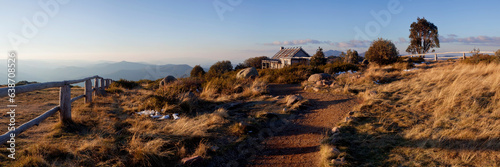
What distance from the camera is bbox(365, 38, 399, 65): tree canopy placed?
18453mm

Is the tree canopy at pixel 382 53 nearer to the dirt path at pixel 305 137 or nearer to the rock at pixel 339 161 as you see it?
the dirt path at pixel 305 137

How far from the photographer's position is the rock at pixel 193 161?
3862 millimetres

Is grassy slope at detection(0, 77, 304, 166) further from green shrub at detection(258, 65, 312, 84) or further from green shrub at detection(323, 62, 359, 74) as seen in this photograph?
green shrub at detection(323, 62, 359, 74)

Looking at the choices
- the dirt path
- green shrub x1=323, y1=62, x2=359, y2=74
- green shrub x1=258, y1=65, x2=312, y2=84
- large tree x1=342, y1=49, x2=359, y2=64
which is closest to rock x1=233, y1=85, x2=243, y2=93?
green shrub x1=258, y1=65, x2=312, y2=84

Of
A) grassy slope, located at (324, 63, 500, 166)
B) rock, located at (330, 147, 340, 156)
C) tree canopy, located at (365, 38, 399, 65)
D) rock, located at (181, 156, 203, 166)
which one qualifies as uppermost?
tree canopy, located at (365, 38, 399, 65)

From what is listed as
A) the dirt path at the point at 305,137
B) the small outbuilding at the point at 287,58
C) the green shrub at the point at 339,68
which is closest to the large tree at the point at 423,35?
the small outbuilding at the point at 287,58

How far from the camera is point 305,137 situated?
17.0 feet

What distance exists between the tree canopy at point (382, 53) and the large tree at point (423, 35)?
82.8ft

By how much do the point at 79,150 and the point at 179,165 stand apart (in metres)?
1.59

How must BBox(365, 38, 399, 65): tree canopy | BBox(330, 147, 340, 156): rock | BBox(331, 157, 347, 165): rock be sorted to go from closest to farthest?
BBox(331, 157, 347, 165): rock → BBox(330, 147, 340, 156): rock → BBox(365, 38, 399, 65): tree canopy

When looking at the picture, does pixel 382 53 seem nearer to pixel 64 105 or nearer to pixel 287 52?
pixel 64 105

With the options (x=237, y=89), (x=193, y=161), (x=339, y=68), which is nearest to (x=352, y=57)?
(x=339, y=68)

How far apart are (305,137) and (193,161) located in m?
2.44

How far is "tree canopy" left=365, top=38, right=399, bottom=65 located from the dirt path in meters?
12.3
